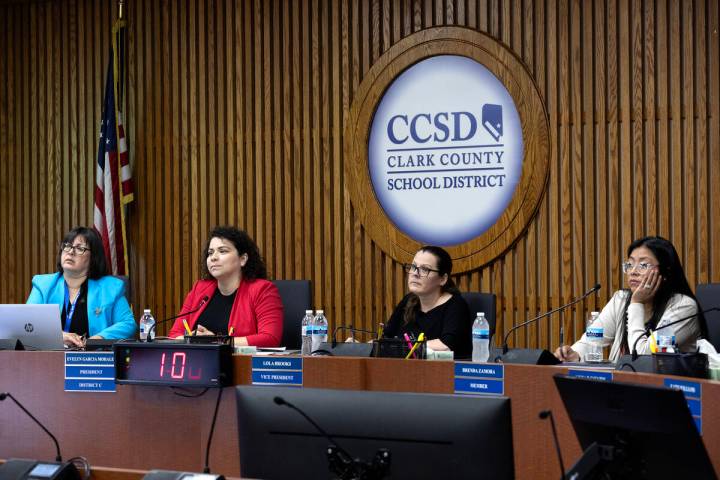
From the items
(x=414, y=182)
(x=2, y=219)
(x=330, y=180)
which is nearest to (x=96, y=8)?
(x=2, y=219)

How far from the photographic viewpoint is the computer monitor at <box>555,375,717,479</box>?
179cm

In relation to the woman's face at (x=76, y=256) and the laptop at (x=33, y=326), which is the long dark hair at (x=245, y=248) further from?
the laptop at (x=33, y=326)

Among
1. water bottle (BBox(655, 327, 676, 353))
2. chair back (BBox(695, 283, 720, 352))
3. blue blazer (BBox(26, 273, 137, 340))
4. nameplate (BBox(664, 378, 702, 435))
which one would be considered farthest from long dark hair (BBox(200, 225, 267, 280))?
nameplate (BBox(664, 378, 702, 435))

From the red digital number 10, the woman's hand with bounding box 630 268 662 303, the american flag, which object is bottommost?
the red digital number 10

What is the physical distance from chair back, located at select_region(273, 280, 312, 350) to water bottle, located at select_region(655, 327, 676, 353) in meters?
1.73

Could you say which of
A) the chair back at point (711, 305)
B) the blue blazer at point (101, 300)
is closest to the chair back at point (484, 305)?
the chair back at point (711, 305)

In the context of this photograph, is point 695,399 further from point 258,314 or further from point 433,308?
point 258,314

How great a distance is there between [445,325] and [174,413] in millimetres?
1656

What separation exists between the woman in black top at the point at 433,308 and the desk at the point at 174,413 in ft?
4.29

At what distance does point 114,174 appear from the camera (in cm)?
648

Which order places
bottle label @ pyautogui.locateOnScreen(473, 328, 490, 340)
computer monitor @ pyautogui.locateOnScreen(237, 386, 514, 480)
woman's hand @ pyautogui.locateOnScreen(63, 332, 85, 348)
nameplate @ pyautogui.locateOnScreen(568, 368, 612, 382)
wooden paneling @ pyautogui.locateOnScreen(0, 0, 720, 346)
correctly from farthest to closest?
wooden paneling @ pyautogui.locateOnScreen(0, 0, 720, 346), woman's hand @ pyautogui.locateOnScreen(63, 332, 85, 348), bottle label @ pyautogui.locateOnScreen(473, 328, 490, 340), nameplate @ pyautogui.locateOnScreen(568, 368, 612, 382), computer monitor @ pyautogui.locateOnScreen(237, 386, 514, 480)

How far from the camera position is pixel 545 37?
5.68m

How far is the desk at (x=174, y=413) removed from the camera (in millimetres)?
2965

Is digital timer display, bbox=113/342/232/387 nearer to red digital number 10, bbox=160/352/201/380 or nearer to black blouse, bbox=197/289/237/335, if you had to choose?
red digital number 10, bbox=160/352/201/380
